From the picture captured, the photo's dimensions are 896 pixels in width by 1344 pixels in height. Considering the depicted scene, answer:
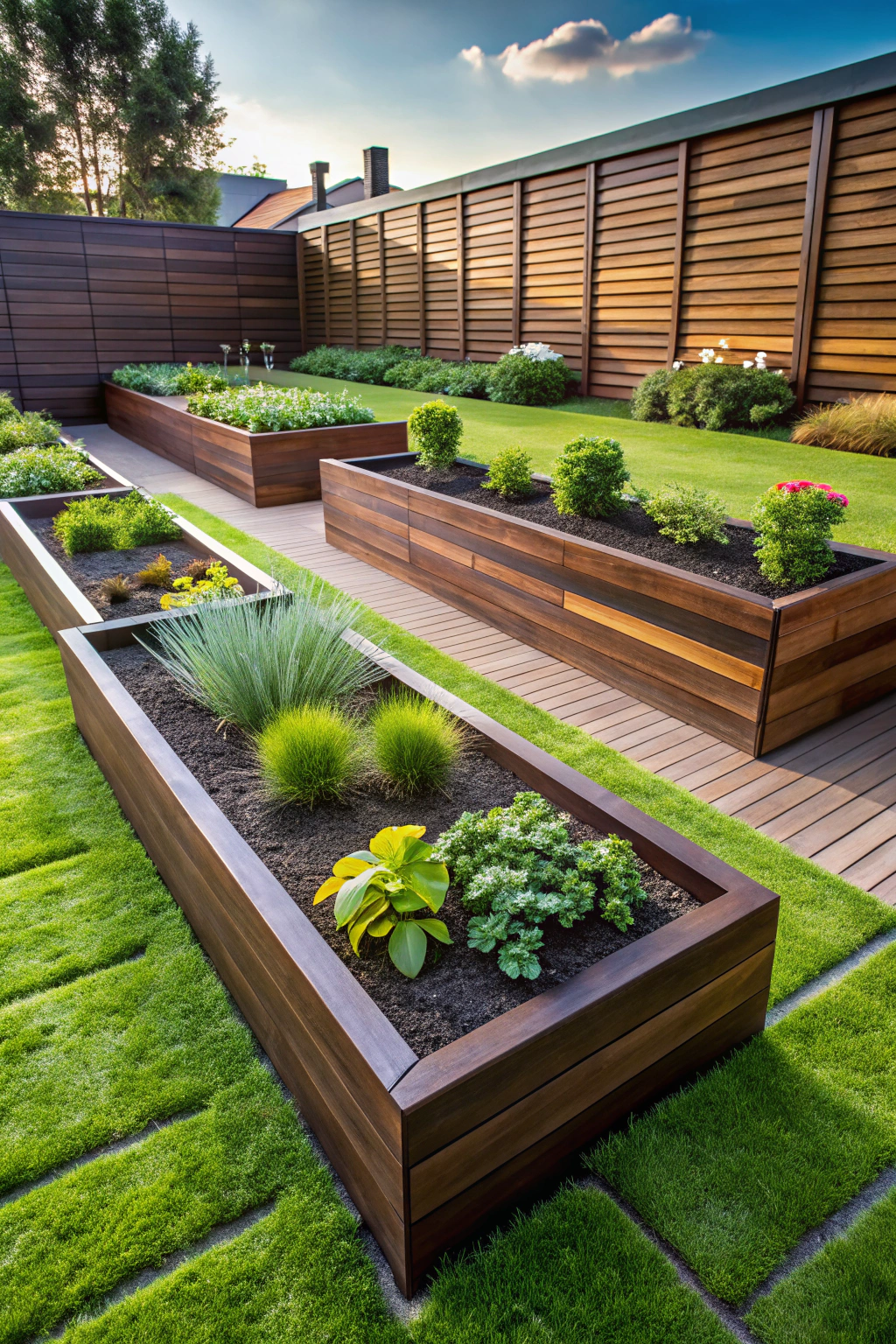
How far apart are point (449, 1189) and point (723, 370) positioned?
8.71 meters

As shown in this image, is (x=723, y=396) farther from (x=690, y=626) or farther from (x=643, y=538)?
(x=690, y=626)

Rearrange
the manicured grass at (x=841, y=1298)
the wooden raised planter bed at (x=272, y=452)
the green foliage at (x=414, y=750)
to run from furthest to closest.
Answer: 1. the wooden raised planter bed at (x=272, y=452)
2. the green foliage at (x=414, y=750)
3. the manicured grass at (x=841, y=1298)

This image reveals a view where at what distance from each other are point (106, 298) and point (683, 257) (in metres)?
9.16

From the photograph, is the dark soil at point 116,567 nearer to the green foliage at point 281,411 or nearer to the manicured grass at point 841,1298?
the green foliage at point 281,411

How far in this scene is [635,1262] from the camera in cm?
148

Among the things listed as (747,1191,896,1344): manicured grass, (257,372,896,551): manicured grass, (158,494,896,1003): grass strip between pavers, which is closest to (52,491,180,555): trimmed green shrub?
(158,494,896,1003): grass strip between pavers

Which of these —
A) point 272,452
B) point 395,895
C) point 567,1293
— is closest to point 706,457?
point 272,452

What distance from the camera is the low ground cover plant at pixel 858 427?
696 cm

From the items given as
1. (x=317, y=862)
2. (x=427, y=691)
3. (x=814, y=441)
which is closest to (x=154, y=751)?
(x=317, y=862)

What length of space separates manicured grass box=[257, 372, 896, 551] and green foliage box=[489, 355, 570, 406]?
44cm

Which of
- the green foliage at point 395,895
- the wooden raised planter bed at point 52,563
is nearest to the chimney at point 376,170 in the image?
the wooden raised planter bed at point 52,563

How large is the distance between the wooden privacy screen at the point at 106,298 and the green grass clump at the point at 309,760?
495 inches

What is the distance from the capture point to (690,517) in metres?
3.79

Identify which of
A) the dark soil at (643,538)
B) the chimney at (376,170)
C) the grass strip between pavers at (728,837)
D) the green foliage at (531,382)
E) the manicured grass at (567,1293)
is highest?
the chimney at (376,170)
